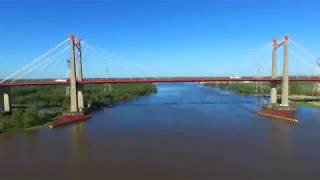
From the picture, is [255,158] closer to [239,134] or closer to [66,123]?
[239,134]

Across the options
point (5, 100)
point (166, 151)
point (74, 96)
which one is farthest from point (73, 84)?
point (166, 151)

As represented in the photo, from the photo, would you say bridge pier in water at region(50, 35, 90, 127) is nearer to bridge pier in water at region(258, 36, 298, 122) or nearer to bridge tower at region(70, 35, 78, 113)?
bridge tower at region(70, 35, 78, 113)

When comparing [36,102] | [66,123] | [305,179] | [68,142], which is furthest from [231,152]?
[36,102]

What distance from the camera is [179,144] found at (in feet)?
42.7

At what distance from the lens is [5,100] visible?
23.2 meters

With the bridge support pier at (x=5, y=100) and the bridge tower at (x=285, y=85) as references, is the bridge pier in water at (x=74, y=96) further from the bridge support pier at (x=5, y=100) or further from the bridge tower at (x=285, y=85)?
the bridge tower at (x=285, y=85)

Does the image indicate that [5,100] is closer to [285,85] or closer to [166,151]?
[166,151]

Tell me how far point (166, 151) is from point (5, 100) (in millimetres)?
14889

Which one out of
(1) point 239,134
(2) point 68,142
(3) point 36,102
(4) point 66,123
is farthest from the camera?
(3) point 36,102

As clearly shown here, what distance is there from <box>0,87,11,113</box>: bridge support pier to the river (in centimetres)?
686

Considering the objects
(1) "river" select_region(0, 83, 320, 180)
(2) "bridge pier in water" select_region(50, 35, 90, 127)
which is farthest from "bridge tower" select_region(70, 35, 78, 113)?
(1) "river" select_region(0, 83, 320, 180)

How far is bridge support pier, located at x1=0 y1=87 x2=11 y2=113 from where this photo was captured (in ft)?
75.4

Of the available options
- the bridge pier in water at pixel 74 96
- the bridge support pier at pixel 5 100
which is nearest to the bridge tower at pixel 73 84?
the bridge pier in water at pixel 74 96

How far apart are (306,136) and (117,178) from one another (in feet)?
27.7
